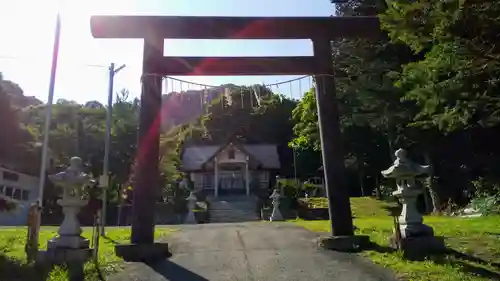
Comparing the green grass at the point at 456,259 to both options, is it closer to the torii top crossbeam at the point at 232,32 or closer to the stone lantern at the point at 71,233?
the torii top crossbeam at the point at 232,32

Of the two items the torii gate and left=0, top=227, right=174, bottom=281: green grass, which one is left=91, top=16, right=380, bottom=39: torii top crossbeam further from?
left=0, top=227, right=174, bottom=281: green grass

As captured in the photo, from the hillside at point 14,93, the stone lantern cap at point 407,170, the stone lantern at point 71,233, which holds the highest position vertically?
the hillside at point 14,93

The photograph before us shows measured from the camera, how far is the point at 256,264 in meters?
8.83

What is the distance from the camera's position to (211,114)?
51.8 meters

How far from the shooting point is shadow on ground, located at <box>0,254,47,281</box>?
802 cm

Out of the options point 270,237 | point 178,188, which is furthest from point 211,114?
point 270,237

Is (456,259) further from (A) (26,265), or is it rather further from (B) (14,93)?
(B) (14,93)

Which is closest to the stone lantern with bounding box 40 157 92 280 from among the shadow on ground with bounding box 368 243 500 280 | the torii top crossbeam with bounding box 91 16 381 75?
the torii top crossbeam with bounding box 91 16 381 75

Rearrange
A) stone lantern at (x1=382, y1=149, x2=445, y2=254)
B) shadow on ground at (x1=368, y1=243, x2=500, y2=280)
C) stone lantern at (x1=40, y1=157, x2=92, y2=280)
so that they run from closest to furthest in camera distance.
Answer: shadow on ground at (x1=368, y1=243, x2=500, y2=280)
stone lantern at (x1=40, y1=157, x2=92, y2=280)
stone lantern at (x1=382, y1=149, x2=445, y2=254)

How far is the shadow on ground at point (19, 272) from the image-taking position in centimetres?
802

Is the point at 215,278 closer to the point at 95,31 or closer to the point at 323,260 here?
the point at 323,260

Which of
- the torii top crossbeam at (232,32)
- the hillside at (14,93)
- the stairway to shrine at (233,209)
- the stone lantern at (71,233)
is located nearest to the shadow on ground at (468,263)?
the torii top crossbeam at (232,32)

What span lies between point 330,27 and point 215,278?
22.6 ft

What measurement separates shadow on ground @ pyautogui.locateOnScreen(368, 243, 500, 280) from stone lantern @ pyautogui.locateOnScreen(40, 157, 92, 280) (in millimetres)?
6495
